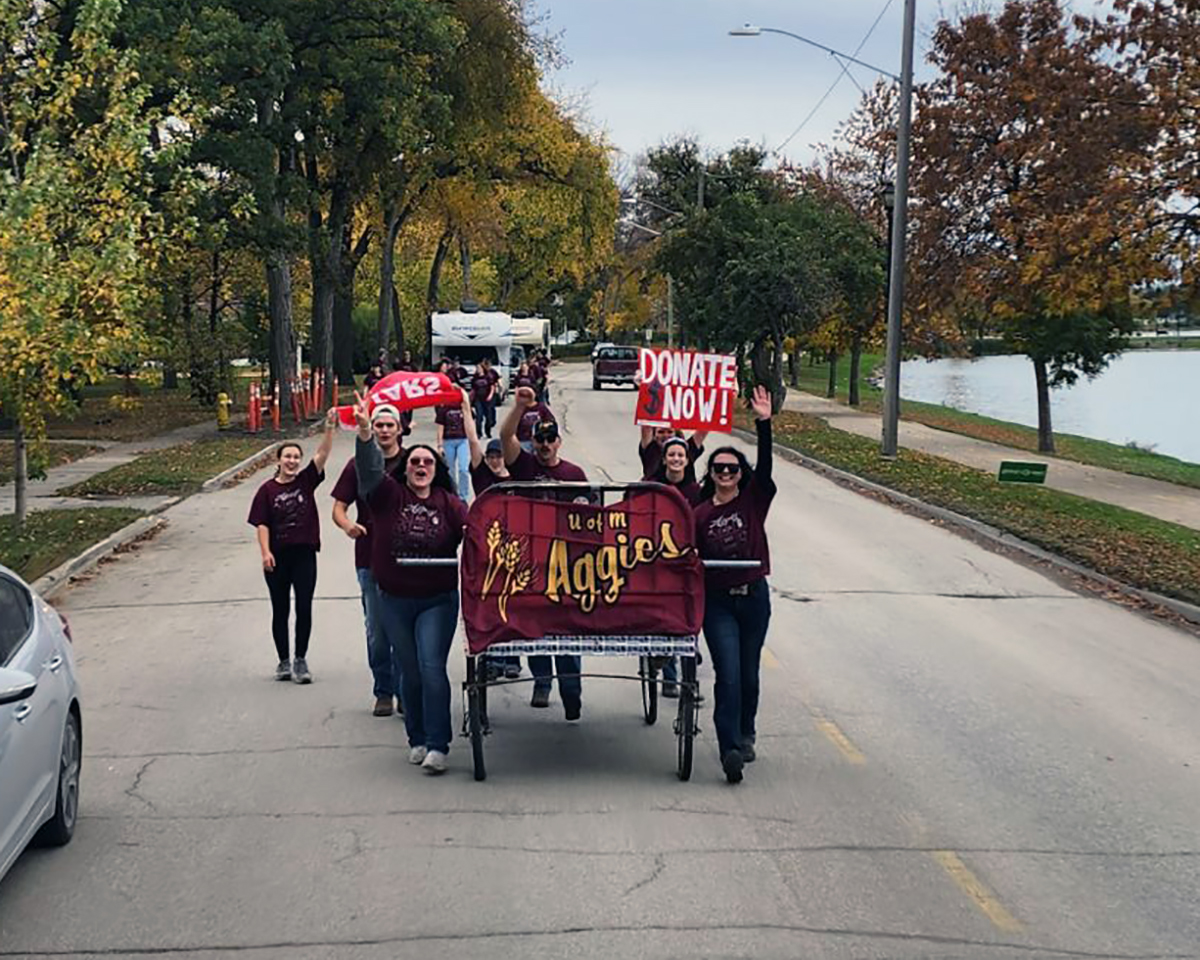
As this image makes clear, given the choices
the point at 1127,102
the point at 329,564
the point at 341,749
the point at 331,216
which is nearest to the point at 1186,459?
the point at 1127,102

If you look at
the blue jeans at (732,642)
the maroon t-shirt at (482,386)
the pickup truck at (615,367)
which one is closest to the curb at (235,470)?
the maroon t-shirt at (482,386)

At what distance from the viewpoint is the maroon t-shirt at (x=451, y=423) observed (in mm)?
19000

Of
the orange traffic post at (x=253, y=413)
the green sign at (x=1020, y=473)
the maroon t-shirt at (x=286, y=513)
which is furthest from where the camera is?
the orange traffic post at (x=253, y=413)

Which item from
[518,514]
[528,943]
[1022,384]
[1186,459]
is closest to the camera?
[528,943]

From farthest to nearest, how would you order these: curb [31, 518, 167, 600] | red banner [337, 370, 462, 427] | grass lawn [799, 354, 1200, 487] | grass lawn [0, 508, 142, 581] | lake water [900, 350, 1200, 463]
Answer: lake water [900, 350, 1200, 463] → grass lawn [799, 354, 1200, 487] → grass lawn [0, 508, 142, 581] → curb [31, 518, 167, 600] → red banner [337, 370, 462, 427]

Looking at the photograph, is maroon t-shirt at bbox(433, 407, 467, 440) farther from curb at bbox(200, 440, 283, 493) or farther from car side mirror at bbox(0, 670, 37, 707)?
car side mirror at bbox(0, 670, 37, 707)

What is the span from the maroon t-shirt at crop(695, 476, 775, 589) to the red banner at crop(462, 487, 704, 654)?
9.6 inches

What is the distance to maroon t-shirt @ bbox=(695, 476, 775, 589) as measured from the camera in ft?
27.2

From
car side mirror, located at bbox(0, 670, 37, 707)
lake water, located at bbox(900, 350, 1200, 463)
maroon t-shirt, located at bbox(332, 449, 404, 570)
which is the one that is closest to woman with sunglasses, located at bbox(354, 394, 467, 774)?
maroon t-shirt, located at bbox(332, 449, 404, 570)

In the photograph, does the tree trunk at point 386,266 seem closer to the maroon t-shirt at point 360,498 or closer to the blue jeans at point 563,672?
the maroon t-shirt at point 360,498

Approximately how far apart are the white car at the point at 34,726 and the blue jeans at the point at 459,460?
11.6 metres

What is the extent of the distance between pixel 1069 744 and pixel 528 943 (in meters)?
4.55

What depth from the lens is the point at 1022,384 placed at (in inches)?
3716

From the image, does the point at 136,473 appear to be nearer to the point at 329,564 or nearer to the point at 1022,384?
the point at 329,564
